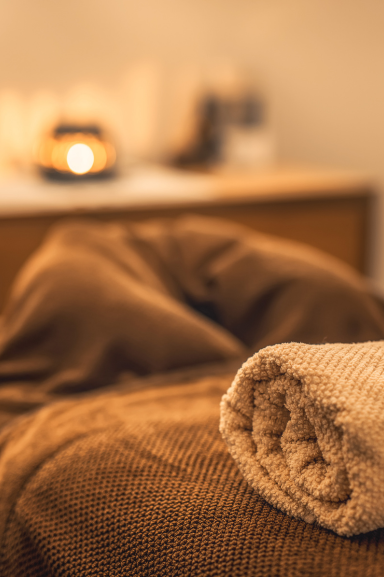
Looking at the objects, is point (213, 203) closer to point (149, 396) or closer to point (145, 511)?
point (149, 396)

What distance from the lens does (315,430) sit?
1.19 ft

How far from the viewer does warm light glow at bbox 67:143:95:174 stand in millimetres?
1869

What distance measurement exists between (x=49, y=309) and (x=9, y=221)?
37.4 inches

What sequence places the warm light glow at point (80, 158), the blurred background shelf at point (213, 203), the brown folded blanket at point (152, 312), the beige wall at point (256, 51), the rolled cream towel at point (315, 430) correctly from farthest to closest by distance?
the beige wall at point (256, 51), the warm light glow at point (80, 158), the blurred background shelf at point (213, 203), the brown folded blanket at point (152, 312), the rolled cream towel at point (315, 430)

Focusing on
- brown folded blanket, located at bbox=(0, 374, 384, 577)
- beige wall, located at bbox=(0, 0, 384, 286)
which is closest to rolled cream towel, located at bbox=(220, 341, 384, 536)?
brown folded blanket, located at bbox=(0, 374, 384, 577)

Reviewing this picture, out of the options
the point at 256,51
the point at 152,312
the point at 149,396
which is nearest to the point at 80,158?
the point at 256,51

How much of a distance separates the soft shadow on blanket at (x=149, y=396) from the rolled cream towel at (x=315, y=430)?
0.02m

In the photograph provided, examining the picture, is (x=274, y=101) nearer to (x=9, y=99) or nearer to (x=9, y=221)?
(x=9, y=99)

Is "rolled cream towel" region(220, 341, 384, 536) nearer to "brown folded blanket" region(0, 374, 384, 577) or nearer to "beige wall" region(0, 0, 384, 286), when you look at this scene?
"brown folded blanket" region(0, 374, 384, 577)

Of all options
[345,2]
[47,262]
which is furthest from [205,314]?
[345,2]

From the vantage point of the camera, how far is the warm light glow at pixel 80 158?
6.13 feet

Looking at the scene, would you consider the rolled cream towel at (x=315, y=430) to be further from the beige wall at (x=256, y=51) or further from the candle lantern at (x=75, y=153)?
the beige wall at (x=256, y=51)

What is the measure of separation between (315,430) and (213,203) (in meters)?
1.50

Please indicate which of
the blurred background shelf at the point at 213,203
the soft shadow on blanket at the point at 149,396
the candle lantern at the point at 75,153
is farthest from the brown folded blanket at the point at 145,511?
the candle lantern at the point at 75,153
